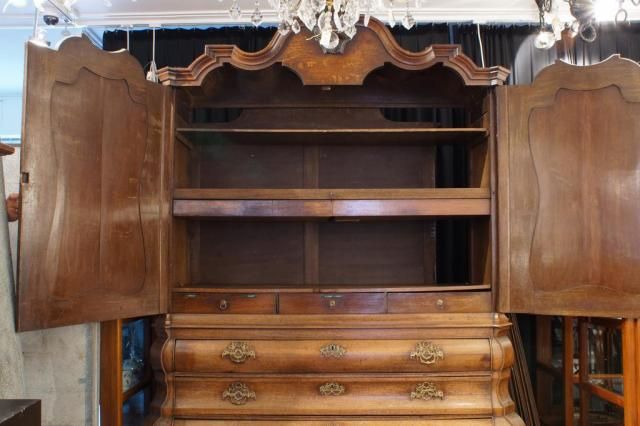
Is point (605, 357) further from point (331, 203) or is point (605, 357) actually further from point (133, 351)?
point (133, 351)

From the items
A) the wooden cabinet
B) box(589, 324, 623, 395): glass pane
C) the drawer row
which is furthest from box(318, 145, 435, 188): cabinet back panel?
box(589, 324, 623, 395): glass pane

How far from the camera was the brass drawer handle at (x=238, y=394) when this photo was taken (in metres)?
2.12

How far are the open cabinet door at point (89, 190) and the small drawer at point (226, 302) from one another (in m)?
0.09

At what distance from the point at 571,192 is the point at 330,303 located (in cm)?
110

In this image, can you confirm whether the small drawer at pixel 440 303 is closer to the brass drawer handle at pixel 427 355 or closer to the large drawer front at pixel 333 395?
the brass drawer handle at pixel 427 355

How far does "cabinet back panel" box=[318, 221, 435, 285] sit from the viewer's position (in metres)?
2.66

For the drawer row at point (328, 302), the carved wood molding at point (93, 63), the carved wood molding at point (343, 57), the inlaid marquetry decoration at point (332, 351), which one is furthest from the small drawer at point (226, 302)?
the carved wood molding at point (343, 57)

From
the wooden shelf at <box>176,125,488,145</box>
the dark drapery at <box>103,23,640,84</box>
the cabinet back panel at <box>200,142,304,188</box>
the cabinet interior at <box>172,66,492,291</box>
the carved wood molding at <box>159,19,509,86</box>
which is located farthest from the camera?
the dark drapery at <box>103,23,640,84</box>

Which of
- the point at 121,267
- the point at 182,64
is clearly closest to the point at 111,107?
the point at 121,267

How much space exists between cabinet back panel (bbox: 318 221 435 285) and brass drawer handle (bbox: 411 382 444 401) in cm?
65

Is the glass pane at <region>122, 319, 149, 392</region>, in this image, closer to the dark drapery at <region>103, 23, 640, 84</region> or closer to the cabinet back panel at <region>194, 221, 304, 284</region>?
the cabinet back panel at <region>194, 221, 304, 284</region>

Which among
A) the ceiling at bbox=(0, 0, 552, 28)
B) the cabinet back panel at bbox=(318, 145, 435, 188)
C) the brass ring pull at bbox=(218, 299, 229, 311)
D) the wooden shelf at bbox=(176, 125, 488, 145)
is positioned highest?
the ceiling at bbox=(0, 0, 552, 28)

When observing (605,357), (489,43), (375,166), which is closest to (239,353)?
(375,166)

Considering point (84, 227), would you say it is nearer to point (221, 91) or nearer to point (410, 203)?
point (221, 91)
